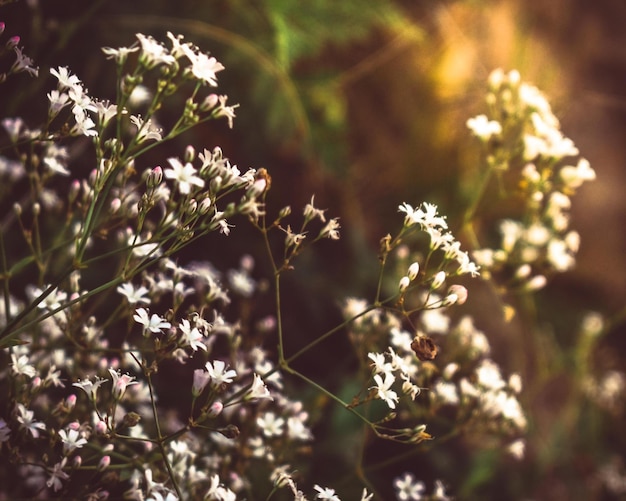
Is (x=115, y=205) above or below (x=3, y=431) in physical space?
above

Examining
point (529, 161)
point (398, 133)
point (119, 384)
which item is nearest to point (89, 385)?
point (119, 384)

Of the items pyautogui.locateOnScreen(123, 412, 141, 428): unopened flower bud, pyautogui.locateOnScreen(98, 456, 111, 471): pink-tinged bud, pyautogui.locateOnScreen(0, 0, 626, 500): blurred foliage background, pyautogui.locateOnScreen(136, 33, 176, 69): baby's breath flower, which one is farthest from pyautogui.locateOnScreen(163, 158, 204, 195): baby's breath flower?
pyautogui.locateOnScreen(0, 0, 626, 500): blurred foliage background

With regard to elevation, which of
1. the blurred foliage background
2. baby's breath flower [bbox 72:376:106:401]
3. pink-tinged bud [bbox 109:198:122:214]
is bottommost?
baby's breath flower [bbox 72:376:106:401]

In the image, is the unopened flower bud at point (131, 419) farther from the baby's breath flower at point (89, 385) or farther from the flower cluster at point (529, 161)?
the flower cluster at point (529, 161)

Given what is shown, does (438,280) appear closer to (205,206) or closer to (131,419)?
(205,206)

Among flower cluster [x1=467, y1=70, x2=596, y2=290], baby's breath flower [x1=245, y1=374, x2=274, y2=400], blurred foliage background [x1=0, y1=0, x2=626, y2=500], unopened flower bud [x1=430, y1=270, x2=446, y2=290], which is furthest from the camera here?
blurred foliage background [x1=0, y1=0, x2=626, y2=500]

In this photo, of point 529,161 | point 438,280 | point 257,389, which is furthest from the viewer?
point 529,161

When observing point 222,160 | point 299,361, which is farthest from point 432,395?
point 299,361

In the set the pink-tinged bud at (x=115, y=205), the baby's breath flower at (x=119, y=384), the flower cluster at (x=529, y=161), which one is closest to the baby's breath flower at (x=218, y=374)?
the baby's breath flower at (x=119, y=384)

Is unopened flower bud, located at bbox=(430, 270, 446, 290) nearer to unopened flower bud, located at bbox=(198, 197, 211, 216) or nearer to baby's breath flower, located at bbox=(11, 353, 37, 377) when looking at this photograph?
unopened flower bud, located at bbox=(198, 197, 211, 216)
